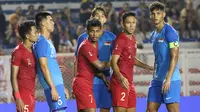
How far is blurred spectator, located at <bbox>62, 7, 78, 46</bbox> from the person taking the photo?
1902 cm

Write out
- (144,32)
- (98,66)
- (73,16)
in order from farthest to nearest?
1. (73,16)
2. (144,32)
3. (98,66)

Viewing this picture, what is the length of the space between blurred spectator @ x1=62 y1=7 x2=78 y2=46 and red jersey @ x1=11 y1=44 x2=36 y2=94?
Answer: 9763 mm

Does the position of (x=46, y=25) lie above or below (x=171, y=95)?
above

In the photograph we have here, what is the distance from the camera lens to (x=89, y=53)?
31.7 feet

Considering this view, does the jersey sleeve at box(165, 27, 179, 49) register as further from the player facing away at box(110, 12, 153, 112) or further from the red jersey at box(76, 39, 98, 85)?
the red jersey at box(76, 39, 98, 85)

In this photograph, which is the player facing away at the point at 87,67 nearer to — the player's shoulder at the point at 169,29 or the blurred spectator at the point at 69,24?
the player's shoulder at the point at 169,29

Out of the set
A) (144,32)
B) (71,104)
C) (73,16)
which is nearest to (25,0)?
(73,16)

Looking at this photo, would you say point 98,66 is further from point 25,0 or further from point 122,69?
point 25,0

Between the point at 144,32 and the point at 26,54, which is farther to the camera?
the point at 144,32

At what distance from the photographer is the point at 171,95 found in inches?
376

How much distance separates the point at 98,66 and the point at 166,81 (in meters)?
1.03

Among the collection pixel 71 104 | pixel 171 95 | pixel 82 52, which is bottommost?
pixel 71 104

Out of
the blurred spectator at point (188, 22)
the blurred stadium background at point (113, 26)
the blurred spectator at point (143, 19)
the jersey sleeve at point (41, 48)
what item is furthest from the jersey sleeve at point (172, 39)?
the blurred spectator at point (188, 22)

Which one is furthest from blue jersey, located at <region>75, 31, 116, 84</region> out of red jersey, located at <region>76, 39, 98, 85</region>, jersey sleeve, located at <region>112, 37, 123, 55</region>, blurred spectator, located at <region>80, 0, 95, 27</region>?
blurred spectator, located at <region>80, 0, 95, 27</region>
